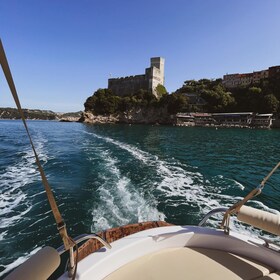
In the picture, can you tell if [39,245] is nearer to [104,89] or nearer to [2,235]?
[2,235]

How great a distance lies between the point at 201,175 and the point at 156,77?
263ft

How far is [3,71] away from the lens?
1145 mm

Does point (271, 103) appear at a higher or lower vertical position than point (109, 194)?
higher

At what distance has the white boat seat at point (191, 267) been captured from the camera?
230 centimetres

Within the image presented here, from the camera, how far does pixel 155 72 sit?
276ft

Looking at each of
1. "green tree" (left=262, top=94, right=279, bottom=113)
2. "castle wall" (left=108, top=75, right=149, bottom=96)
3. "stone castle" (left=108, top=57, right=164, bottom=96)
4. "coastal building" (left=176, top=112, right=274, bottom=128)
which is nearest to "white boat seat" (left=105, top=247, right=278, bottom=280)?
"coastal building" (left=176, top=112, right=274, bottom=128)

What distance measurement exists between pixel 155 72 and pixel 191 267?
87540mm

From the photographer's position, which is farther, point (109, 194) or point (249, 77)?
point (249, 77)

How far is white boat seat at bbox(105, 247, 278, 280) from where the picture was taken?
2.30 m

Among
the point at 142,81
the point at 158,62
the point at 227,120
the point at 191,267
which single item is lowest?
the point at 227,120

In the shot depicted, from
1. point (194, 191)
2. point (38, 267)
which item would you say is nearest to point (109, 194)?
point (194, 191)

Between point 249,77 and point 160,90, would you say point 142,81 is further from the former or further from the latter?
point 249,77

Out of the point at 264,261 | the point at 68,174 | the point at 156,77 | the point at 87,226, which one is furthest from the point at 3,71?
the point at 156,77

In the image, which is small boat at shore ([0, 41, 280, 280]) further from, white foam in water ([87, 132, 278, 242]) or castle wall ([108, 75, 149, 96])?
castle wall ([108, 75, 149, 96])
